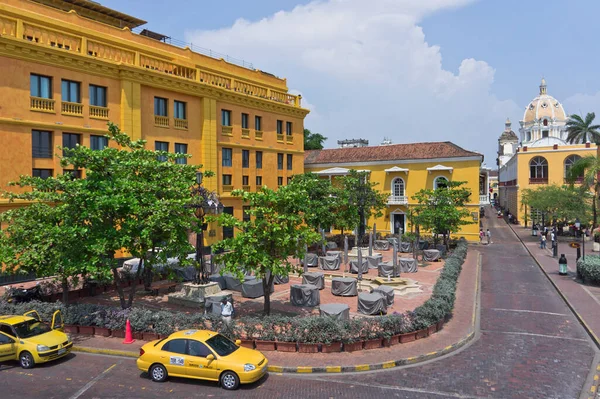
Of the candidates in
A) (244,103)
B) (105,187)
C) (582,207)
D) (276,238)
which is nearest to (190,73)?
(244,103)

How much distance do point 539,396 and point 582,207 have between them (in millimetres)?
39820

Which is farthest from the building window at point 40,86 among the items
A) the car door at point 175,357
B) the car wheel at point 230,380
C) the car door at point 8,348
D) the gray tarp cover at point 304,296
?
the car wheel at point 230,380

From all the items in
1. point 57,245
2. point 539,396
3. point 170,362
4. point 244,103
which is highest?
point 244,103

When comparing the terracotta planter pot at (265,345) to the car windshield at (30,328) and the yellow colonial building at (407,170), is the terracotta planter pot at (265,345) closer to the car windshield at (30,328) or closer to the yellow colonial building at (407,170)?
the car windshield at (30,328)

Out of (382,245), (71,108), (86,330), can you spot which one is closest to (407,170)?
(382,245)

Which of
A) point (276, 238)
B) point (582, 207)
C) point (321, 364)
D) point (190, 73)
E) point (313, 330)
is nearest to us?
point (321, 364)

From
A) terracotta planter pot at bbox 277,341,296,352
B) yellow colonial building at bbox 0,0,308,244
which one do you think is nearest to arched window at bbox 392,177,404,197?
yellow colonial building at bbox 0,0,308,244

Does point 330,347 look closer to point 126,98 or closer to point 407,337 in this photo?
point 407,337

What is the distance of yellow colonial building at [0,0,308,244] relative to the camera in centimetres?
2380

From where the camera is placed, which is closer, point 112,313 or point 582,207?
point 112,313

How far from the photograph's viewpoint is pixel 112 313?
1544cm

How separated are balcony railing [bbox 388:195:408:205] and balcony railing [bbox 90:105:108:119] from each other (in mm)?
28114

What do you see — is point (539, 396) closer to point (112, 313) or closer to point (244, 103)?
point (112, 313)

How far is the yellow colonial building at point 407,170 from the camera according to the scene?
42.7 meters
